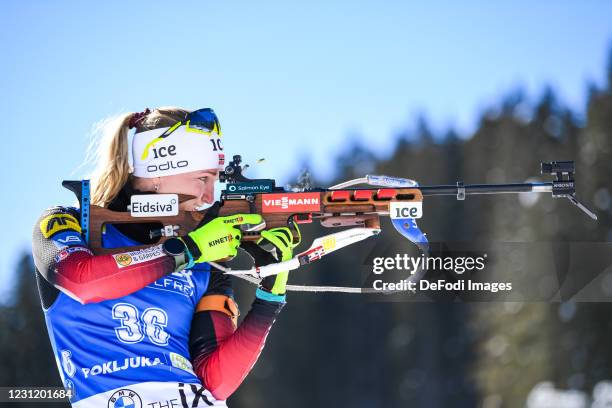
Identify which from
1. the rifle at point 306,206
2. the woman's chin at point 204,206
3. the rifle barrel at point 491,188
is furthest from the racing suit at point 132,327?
the rifle barrel at point 491,188

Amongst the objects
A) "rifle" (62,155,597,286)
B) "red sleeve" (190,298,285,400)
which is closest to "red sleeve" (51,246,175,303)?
"rifle" (62,155,597,286)

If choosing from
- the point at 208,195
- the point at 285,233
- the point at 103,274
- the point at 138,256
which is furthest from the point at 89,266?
the point at 285,233

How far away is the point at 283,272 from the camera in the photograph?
6.61 m

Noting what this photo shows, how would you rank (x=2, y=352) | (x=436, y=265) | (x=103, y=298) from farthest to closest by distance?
(x=2, y=352), (x=436, y=265), (x=103, y=298)

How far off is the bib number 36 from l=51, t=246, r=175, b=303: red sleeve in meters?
0.21

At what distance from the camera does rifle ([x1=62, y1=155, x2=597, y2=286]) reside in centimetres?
662

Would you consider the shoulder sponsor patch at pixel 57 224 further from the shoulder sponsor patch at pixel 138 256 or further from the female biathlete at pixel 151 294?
the shoulder sponsor patch at pixel 138 256

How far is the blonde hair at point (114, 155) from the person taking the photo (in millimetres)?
6746

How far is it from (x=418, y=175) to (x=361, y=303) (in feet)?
22.5

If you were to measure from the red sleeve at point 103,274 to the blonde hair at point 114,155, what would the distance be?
26.3 inches

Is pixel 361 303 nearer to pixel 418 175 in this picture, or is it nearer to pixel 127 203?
pixel 418 175

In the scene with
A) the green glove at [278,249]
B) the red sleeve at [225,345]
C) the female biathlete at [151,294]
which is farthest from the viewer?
the green glove at [278,249]

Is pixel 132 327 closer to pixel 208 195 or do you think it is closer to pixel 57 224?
pixel 57 224

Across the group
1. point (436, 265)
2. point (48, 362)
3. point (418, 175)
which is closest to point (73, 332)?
point (436, 265)
